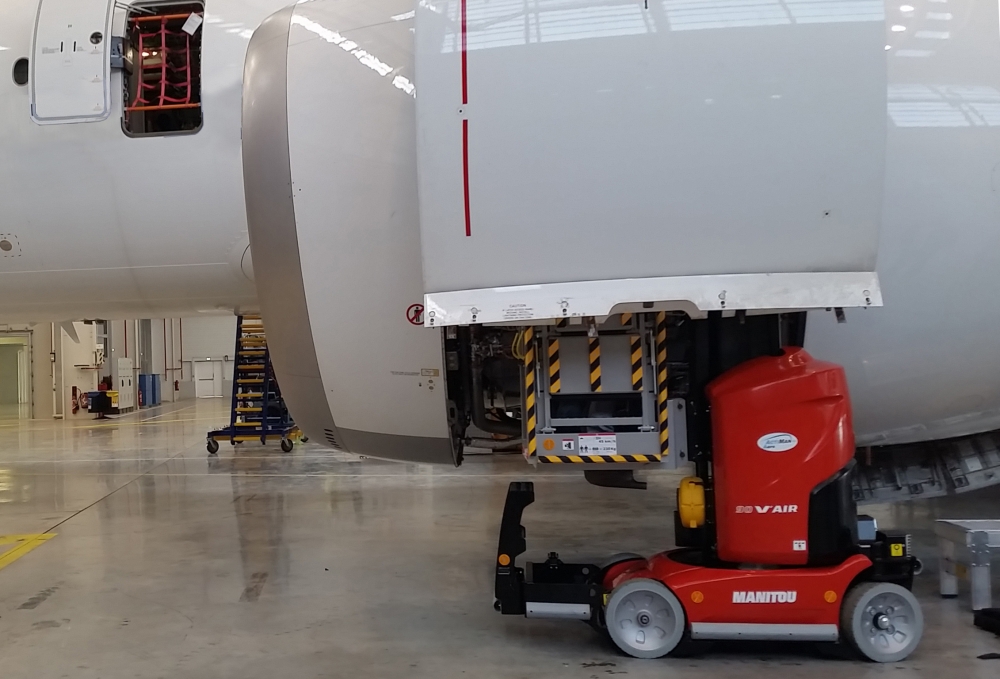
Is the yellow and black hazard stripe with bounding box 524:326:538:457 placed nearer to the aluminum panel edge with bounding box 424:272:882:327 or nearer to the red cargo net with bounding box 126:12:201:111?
the aluminum panel edge with bounding box 424:272:882:327

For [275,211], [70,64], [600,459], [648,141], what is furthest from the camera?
[70,64]

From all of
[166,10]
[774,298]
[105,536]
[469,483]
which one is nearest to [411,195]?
[774,298]

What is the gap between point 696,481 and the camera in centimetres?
409

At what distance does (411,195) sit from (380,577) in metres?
2.77

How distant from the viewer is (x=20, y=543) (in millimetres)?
6703

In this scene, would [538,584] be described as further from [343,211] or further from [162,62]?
[162,62]

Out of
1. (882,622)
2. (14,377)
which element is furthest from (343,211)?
(14,377)

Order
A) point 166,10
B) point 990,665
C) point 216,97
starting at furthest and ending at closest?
point 166,10 < point 216,97 < point 990,665

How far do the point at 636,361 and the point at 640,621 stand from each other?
1273 mm

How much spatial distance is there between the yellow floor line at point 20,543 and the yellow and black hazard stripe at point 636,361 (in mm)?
4946

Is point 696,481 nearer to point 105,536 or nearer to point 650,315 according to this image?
point 650,315

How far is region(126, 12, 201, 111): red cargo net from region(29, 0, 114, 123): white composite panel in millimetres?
208

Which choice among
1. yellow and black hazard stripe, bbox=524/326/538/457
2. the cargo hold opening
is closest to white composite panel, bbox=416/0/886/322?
yellow and black hazard stripe, bbox=524/326/538/457

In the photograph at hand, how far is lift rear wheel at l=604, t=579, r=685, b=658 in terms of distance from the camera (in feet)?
12.9
